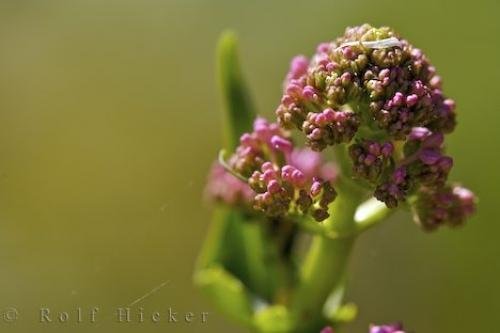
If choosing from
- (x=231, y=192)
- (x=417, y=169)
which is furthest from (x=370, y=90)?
(x=231, y=192)

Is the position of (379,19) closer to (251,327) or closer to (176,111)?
(176,111)

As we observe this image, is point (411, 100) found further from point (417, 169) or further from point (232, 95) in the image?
point (232, 95)

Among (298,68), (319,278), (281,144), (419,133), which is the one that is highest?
(298,68)

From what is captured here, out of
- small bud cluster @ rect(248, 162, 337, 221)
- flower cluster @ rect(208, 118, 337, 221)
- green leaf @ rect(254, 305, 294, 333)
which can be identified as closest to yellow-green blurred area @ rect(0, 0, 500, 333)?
green leaf @ rect(254, 305, 294, 333)

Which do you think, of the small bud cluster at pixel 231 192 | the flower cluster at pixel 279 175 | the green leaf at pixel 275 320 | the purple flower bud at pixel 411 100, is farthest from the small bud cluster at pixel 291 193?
the small bud cluster at pixel 231 192

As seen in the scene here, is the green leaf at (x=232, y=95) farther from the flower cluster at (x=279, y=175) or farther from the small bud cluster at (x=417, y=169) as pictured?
the small bud cluster at (x=417, y=169)

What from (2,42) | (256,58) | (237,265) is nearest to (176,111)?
(256,58)

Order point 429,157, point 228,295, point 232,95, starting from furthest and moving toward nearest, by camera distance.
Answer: point 232,95
point 228,295
point 429,157
